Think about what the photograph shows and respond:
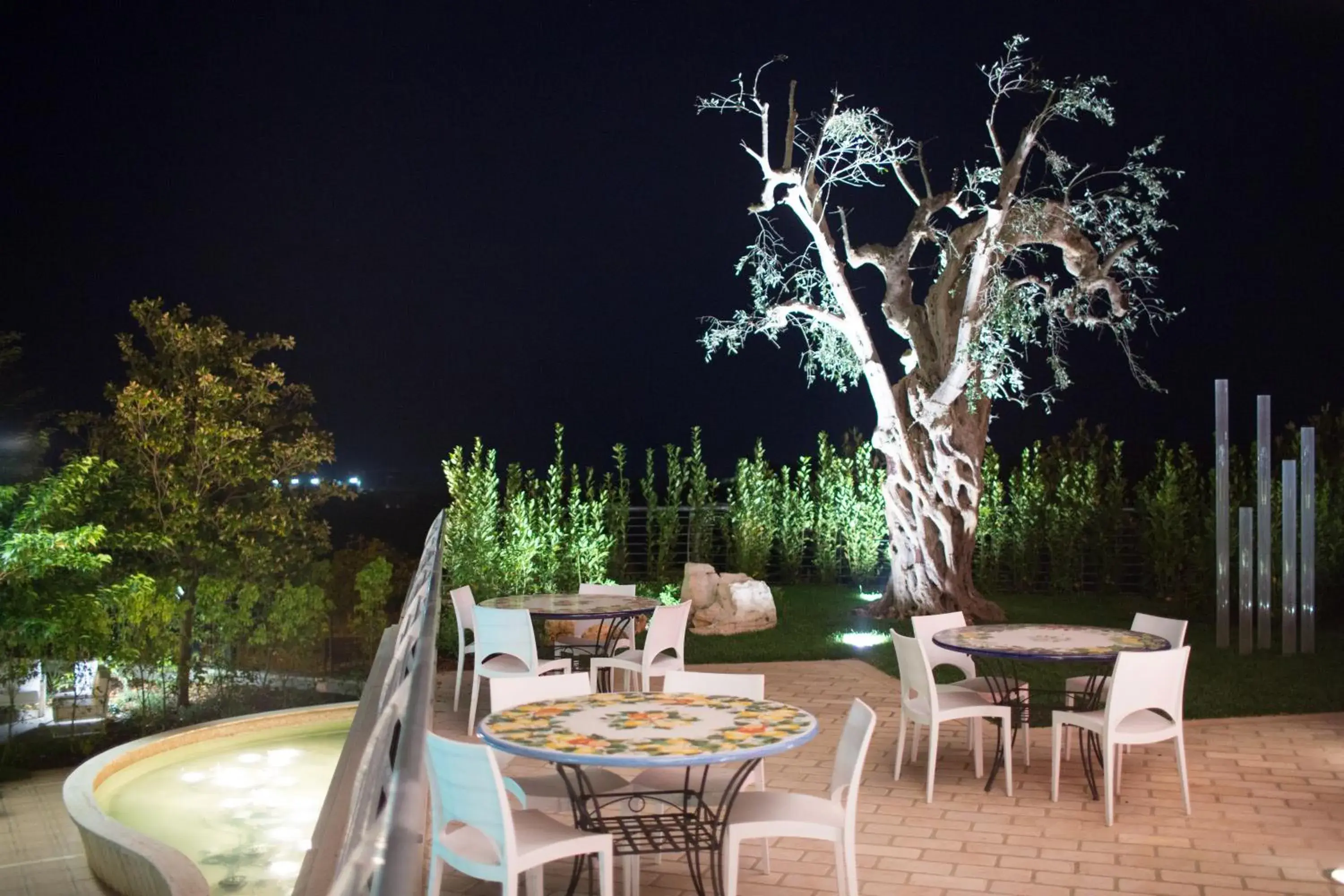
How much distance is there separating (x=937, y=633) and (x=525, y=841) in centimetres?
331

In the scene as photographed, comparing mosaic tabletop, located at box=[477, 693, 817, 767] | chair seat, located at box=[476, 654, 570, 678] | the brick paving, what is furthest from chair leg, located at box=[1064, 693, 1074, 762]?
chair seat, located at box=[476, 654, 570, 678]

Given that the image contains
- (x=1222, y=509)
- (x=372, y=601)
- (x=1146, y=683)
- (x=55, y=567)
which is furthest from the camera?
(x=372, y=601)

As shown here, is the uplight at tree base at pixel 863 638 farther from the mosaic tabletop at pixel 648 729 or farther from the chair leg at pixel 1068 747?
the mosaic tabletop at pixel 648 729

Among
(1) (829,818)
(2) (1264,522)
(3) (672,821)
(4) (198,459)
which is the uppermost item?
(4) (198,459)

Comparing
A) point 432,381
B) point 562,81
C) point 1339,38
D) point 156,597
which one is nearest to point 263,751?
point 156,597

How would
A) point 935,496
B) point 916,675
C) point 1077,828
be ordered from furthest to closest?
point 935,496 → point 916,675 → point 1077,828

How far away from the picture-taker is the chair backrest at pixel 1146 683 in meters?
5.03

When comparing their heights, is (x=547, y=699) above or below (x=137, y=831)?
above

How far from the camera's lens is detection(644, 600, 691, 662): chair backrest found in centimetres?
681

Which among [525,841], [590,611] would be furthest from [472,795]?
[590,611]

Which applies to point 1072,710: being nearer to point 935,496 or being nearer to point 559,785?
point 559,785

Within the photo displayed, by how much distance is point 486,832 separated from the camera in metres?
3.34

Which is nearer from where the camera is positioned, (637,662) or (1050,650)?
(1050,650)

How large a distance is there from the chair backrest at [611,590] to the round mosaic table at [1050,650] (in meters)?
2.55
